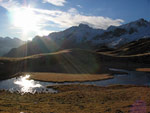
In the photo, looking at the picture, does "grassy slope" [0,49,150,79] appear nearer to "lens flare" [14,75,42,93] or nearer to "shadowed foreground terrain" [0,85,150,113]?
"lens flare" [14,75,42,93]

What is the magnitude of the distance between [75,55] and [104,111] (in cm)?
12427

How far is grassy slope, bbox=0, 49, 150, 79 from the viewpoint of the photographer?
101 m

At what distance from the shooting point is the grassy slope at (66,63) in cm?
10104

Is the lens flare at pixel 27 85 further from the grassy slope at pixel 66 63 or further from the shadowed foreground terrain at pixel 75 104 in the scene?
the grassy slope at pixel 66 63

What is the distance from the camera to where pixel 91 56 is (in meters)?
153

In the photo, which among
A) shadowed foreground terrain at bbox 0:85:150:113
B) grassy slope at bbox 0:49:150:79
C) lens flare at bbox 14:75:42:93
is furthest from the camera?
grassy slope at bbox 0:49:150:79

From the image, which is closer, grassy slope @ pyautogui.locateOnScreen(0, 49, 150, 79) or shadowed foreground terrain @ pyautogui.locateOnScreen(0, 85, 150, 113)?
shadowed foreground terrain @ pyautogui.locateOnScreen(0, 85, 150, 113)

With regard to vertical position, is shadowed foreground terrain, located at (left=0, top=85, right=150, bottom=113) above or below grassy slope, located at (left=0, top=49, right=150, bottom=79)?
below

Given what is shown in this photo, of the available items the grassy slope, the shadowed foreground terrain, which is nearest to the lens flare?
the shadowed foreground terrain

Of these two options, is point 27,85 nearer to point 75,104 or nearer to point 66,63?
point 75,104

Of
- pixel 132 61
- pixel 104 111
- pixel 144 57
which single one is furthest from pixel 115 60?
pixel 104 111

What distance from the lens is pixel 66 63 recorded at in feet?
395

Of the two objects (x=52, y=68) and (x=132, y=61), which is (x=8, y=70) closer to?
(x=52, y=68)

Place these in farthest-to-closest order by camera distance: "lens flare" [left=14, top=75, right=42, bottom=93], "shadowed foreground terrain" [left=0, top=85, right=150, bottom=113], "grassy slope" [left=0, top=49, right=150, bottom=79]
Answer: "grassy slope" [left=0, top=49, right=150, bottom=79]
"lens flare" [left=14, top=75, right=42, bottom=93]
"shadowed foreground terrain" [left=0, top=85, right=150, bottom=113]
